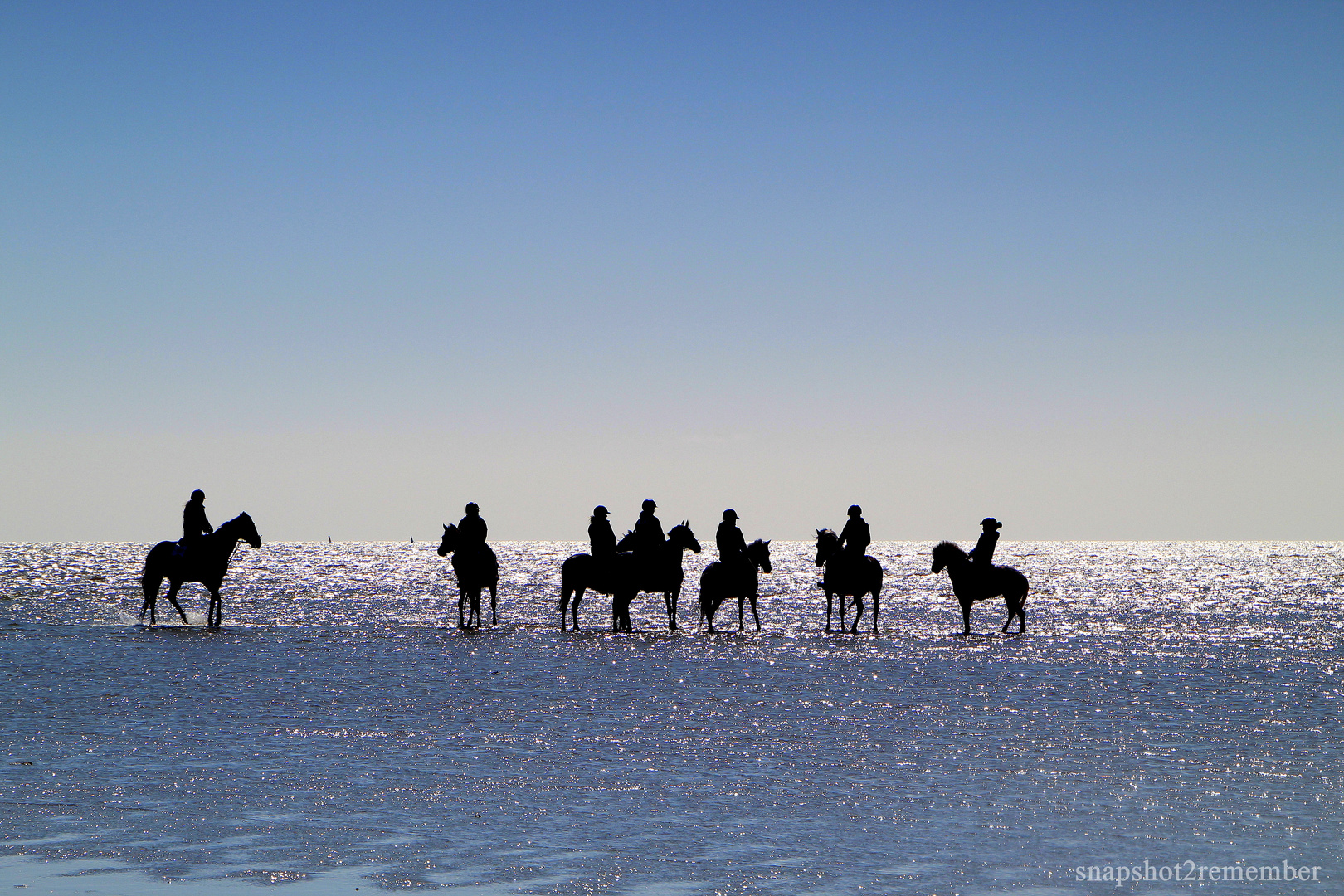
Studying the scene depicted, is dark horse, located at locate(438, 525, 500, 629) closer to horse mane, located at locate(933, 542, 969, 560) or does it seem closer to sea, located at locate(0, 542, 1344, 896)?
sea, located at locate(0, 542, 1344, 896)

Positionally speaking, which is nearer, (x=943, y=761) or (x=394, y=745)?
(x=943, y=761)

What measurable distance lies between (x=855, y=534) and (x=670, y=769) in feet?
47.1

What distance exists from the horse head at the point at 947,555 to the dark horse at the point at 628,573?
184 inches

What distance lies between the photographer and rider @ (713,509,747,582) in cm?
2536

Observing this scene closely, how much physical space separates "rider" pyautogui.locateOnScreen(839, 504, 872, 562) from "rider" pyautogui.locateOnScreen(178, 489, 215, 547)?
1291 centimetres

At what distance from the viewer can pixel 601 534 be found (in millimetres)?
25516

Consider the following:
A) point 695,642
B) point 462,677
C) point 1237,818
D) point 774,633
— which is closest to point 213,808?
point 1237,818

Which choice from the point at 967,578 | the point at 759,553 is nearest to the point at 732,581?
the point at 759,553

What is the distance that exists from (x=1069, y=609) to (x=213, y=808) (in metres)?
34.3

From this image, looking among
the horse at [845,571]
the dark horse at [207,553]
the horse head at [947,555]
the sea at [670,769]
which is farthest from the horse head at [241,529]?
the horse head at [947,555]

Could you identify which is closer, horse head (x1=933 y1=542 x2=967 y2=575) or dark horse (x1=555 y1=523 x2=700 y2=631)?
horse head (x1=933 y1=542 x2=967 y2=575)

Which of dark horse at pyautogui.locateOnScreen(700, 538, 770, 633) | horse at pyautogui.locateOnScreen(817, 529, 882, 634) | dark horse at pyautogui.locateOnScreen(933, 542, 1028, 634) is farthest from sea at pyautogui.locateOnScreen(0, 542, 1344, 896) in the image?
dark horse at pyautogui.locateOnScreen(700, 538, 770, 633)

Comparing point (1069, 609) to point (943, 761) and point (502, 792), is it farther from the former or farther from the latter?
point (502, 792)

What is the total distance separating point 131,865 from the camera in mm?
7469
